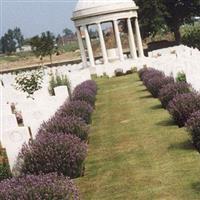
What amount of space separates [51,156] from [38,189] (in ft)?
9.64

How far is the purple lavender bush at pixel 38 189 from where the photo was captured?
352 inches

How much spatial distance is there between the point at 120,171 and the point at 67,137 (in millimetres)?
1459

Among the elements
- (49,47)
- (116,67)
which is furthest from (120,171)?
(49,47)

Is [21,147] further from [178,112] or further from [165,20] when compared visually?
[165,20]

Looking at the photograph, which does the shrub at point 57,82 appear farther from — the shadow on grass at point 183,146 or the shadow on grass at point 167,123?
the shadow on grass at point 183,146

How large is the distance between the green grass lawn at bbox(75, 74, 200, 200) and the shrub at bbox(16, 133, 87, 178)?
1.86 feet

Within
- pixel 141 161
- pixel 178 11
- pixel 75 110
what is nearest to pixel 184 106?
pixel 141 161

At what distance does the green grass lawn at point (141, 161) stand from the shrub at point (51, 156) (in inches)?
22.3

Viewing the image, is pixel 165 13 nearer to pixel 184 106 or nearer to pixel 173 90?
pixel 173 90

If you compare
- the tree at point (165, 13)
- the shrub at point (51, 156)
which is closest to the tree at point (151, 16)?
the tree at point (165, 13)

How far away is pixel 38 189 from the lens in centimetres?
905

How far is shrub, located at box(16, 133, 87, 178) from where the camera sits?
1190 cm

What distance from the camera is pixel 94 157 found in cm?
1504

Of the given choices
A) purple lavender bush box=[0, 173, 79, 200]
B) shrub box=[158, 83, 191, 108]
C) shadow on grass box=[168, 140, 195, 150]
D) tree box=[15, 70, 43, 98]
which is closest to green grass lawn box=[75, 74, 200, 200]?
shadow on grass box=[168, 140, 195, 150]
